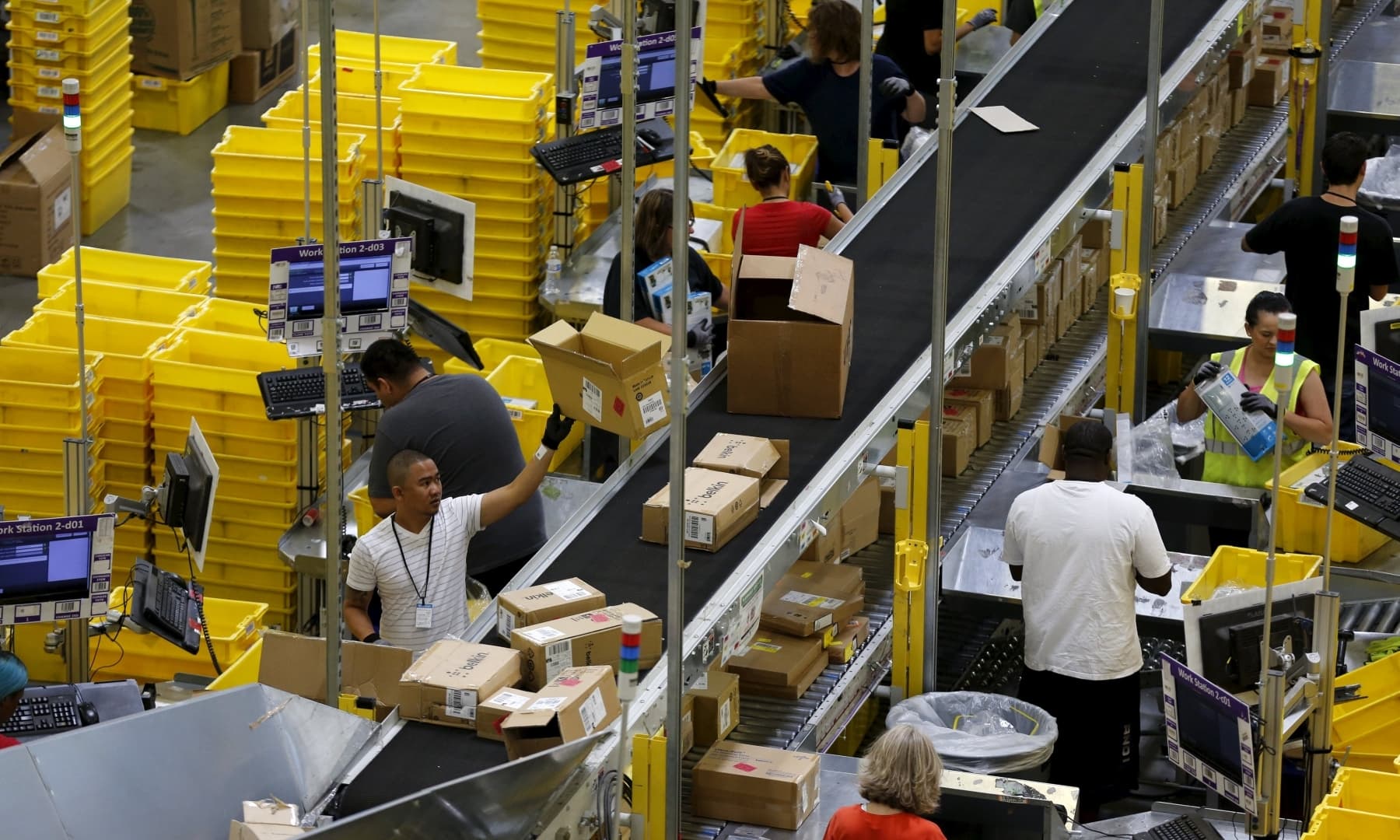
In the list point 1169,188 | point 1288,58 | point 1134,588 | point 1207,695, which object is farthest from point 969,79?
point 1207,695

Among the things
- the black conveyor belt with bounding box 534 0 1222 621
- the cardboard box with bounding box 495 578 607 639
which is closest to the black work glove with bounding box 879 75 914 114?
the black conveyor belt with bounding box 534 0 1222 621

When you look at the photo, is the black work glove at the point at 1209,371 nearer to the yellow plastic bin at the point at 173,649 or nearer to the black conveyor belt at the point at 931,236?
the black conveyor belt at the point at 931,236

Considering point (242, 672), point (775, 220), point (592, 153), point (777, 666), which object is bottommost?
A: point (242, 672)

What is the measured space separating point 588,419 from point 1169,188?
4.60m

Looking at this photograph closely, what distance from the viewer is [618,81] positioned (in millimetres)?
9258

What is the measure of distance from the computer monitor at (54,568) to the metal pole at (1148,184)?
3.97 m

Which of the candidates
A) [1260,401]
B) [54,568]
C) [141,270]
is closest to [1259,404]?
[1260,401]

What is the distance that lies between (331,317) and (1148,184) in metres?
4.24

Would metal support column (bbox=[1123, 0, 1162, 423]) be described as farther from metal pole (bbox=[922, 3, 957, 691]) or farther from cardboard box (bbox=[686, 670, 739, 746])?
cardboard box (bbox=[686, 670, 739, 746])

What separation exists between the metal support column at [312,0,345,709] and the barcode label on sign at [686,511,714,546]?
1.15 meters

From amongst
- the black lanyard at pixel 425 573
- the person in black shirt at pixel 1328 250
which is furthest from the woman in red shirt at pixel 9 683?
the person in black shirt at pixel 1328 250

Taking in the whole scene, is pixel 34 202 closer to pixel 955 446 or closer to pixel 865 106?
pixel 865 106

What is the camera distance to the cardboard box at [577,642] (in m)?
5.46

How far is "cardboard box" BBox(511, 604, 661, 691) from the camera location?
5465 mm
